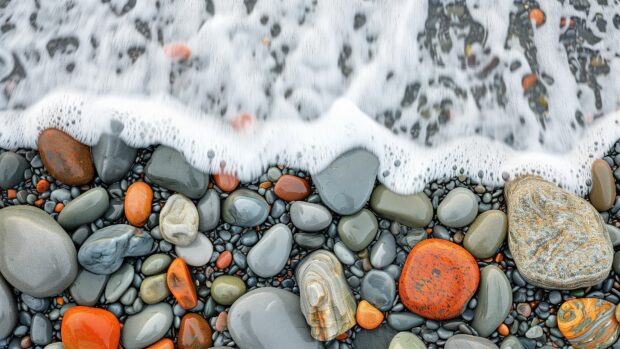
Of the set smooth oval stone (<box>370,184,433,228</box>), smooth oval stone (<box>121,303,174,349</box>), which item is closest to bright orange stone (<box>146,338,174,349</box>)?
smooth oval stone (<box>121,303,174,349</box>)

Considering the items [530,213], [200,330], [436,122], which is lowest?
[200,330]

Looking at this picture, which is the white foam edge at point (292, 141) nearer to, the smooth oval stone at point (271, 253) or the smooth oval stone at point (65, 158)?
the smooth oval stone at point (65, 158)

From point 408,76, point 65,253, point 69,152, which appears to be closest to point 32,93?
point 69,152

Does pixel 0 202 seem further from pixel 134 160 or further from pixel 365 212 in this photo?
pixel 365 212

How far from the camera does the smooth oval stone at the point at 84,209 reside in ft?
5.74

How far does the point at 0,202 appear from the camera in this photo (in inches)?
71.5

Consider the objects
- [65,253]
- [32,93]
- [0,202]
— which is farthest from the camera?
[32,93]

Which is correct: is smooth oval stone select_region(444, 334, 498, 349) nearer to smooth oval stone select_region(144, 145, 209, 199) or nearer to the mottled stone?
the mottled stone

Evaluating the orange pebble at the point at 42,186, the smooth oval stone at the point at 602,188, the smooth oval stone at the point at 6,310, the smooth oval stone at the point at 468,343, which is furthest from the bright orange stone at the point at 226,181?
the smooth oval stone at the point at 602,188

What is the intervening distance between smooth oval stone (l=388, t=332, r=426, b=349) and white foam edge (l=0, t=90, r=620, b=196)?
1.90 ft

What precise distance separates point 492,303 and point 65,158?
1.82m

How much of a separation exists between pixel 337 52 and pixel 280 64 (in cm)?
27

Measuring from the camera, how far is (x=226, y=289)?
1743 mm

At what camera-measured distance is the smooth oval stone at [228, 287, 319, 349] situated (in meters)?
1.69
